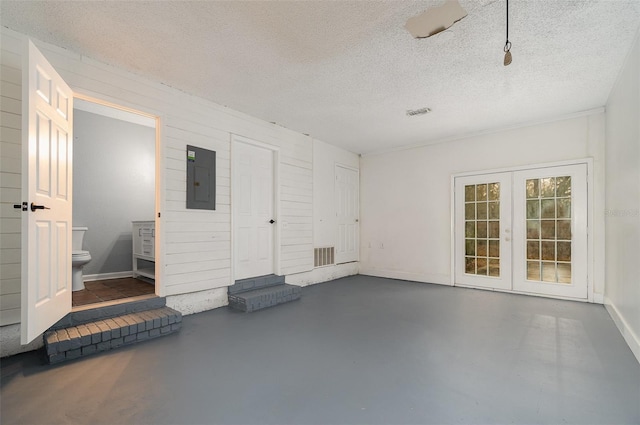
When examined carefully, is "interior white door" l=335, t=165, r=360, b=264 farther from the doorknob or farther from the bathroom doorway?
the doorknob

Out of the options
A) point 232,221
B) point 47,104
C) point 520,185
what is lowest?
point 232,221

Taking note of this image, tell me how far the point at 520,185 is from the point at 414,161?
187cm

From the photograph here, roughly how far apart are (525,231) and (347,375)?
162 inches

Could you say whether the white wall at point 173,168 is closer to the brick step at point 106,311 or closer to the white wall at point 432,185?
the brick step at point 106,311

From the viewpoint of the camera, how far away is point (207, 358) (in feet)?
8.37

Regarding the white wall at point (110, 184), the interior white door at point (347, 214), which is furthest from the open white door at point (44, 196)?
the interior white door at point (347, 214)

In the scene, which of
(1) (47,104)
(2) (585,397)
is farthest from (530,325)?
(1) (47,104)

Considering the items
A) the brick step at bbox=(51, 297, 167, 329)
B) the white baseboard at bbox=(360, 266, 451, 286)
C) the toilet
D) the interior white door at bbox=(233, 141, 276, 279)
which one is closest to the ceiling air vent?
the interior white door at bbox=(233, 141, 276, 279)

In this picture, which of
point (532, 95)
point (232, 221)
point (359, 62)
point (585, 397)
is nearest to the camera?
point (585, 397)

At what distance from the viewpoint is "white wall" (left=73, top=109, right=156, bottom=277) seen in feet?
16.4

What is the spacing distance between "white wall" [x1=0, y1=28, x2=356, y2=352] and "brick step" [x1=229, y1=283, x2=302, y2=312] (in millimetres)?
278

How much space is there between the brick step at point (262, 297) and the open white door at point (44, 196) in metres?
1.76

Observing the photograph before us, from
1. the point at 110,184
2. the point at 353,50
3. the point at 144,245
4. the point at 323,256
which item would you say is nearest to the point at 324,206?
the point at 323,256

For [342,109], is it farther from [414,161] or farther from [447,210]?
[447,210]
